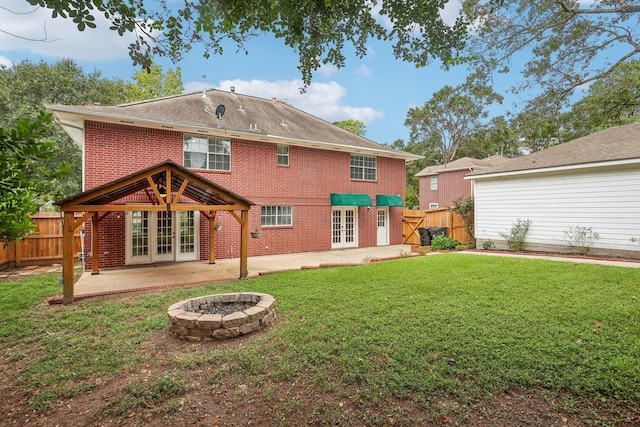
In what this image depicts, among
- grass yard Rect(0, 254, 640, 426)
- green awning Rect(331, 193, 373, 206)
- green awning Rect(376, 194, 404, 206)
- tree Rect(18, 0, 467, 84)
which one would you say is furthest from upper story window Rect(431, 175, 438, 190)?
tree Rect(18, 0, 467, 84)

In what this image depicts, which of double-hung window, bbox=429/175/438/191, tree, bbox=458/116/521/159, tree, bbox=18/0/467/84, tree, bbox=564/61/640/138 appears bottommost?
tree, bbox=18/0/467/84

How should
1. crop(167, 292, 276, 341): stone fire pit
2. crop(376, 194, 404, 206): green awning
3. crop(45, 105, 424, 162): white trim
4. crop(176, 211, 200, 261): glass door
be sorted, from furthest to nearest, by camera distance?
crop(376, 194, 404, 206): green awning → crop(176, 211, 200, 261): glass door → crop(45, 105, 424, 162): white trim → crop(167, 292, 276, 341): stone fire pit

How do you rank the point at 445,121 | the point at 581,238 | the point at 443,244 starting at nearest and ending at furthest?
1. the point at 581,238
2. the point at 443,244
3. the point at 445,121

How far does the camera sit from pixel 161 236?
37.3 feet

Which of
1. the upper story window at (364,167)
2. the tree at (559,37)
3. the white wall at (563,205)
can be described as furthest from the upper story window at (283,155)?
the tree at (559,37)

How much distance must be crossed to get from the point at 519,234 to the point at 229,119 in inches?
505

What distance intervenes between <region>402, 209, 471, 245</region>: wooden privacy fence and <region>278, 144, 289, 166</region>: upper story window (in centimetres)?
788

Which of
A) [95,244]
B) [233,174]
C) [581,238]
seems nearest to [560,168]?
[581,238]

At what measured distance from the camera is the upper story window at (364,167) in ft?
53.2

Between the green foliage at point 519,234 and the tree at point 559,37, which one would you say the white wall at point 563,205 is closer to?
the green foliage at point 519,234

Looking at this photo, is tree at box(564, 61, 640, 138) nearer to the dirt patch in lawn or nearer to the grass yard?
the grass yard

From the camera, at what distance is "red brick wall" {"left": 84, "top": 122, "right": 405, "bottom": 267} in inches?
408

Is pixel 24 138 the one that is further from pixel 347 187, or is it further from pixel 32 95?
pixel 32 95

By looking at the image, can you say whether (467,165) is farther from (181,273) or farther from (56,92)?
(56,92)
